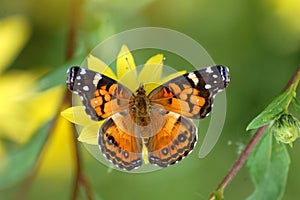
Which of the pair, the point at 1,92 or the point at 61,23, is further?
the point at 61,23

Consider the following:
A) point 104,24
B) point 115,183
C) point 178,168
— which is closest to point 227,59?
point 178,168

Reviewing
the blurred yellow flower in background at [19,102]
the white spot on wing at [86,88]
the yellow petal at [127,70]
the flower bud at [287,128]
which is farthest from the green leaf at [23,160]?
the flower bud at [287,128]

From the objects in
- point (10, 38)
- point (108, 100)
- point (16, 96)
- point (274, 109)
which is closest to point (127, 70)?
point (108, 100)

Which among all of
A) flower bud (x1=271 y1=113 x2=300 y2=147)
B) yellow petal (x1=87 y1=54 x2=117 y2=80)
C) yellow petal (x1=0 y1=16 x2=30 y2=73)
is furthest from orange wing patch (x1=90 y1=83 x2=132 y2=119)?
yellow petal (x1=0 y1=16 x2=30 y2=73)

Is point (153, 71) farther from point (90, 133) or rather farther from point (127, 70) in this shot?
point (90, 133)

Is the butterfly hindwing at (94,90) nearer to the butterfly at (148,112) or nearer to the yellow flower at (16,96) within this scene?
the butterfly at (148,112)

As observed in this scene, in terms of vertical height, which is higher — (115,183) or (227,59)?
(227,59)

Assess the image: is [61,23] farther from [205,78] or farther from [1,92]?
[205,78]

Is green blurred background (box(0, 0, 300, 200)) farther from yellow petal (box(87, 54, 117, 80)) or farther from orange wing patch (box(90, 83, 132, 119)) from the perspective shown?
orange wing patch (box(90, 83, 132, 119))
